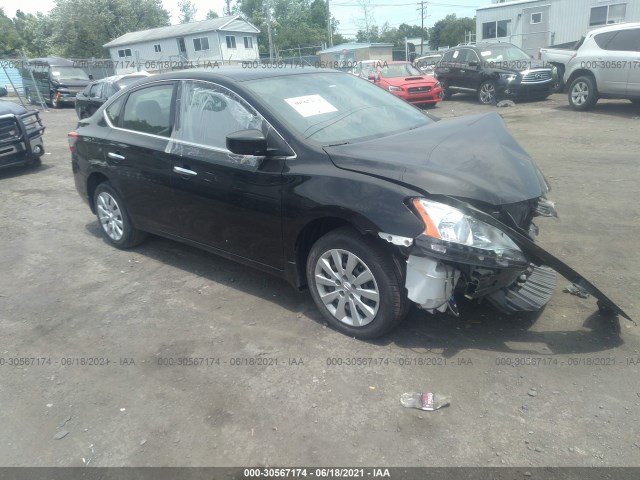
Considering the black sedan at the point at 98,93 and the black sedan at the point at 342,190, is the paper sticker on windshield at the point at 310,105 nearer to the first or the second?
the black sedan at the point at 342,190

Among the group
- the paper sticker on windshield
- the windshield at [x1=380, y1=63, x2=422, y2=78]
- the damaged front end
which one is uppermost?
the paper sticker on windshield

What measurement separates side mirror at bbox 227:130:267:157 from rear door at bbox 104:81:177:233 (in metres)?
1.09

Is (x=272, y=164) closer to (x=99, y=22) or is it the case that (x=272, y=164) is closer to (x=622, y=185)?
(x=622, y=185)

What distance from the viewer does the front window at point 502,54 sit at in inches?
628

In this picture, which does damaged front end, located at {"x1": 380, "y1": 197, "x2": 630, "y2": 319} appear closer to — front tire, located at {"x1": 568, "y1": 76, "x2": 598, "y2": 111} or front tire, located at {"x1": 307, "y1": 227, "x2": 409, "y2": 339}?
front tire, located at {"x1": 307, "y1": 227, "x2": 409, "y2": 339}

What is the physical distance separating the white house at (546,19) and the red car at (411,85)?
419 inches

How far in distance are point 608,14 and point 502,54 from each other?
945 cm

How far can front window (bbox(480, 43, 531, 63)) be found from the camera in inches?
628

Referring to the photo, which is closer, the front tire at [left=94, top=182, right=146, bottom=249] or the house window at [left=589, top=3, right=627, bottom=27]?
the front tire at [left=94, top=182, right=146, bottom=249]

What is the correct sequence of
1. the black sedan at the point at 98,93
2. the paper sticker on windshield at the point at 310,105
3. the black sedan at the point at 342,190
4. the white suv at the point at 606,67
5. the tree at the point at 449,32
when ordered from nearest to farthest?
the black sedan at the point at 342,190
the paper sticker on windshield at the point at 310,105
the white suv at the point at 606,67
the black sedan at the point at 98,93
the tree at the point at 449,32

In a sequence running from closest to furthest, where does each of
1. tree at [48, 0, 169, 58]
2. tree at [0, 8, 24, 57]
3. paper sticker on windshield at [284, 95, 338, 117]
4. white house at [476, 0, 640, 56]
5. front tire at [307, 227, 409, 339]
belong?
front tire at [307, 227, 409, 339]
paper sticker on windshield at [284, 95, 338, 117]
white house at [476, 0, 640, 56]
tree at [48, 0, 169, 58]
tree at [0, 8, 24, 57]

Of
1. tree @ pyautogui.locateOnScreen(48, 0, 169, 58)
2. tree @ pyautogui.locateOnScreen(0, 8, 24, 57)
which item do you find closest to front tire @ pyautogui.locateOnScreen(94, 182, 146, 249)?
tree @ pyautogui.locateOnScreen(48, 0, 169, 58)

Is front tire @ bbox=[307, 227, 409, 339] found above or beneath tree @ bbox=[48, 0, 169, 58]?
beneath

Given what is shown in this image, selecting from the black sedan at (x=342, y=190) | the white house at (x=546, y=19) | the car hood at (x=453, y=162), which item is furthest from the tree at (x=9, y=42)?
the car hood at (x=453, y=162)
